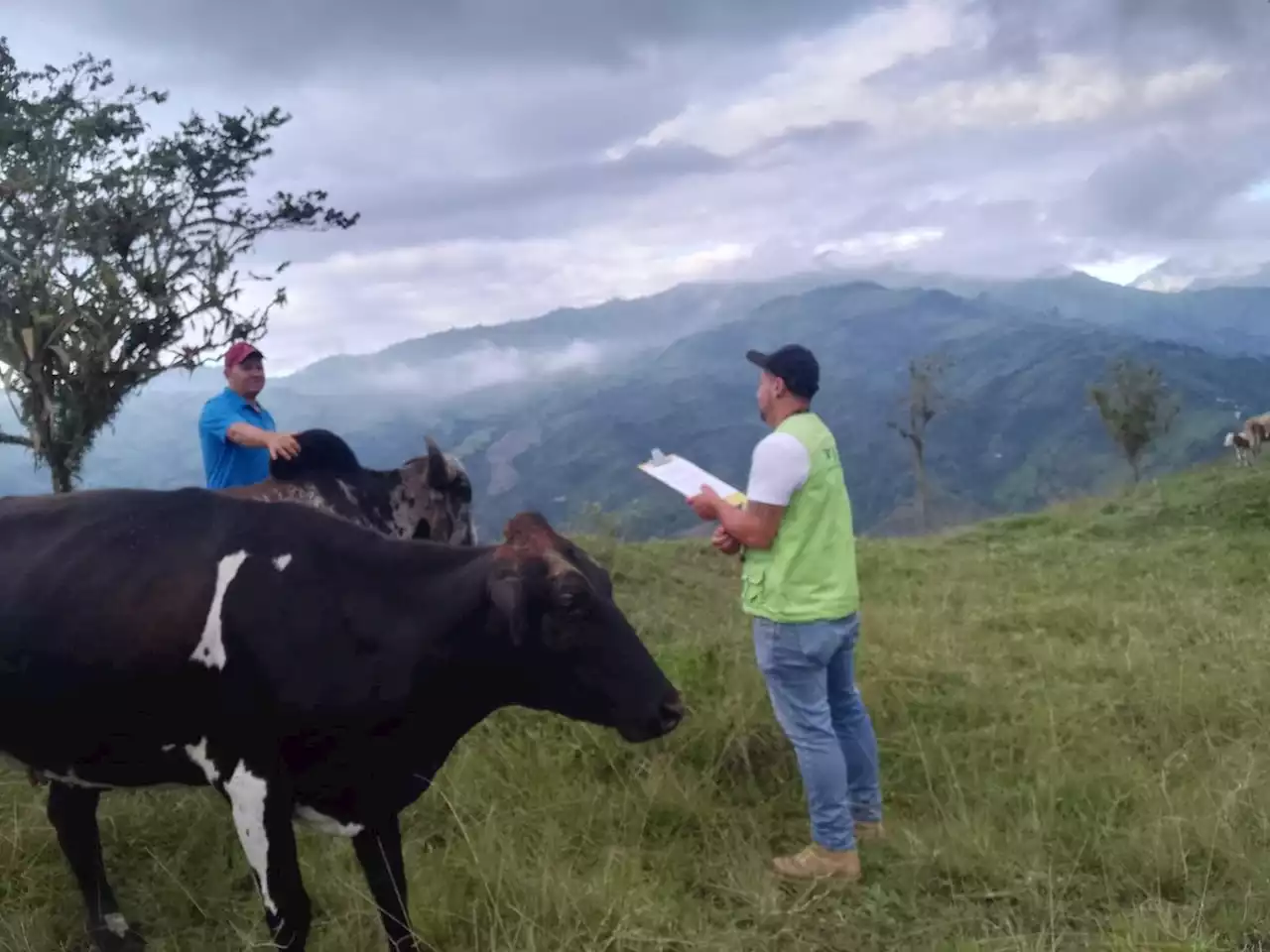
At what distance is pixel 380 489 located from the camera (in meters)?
5.13

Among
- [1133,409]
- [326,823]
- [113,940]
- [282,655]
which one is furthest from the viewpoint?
[1133,409]

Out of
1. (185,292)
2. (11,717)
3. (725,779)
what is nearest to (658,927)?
(725,779)

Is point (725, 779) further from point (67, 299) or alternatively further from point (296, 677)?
point (67, 299)

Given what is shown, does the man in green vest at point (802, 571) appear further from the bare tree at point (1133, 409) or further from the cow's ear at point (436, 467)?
the bare tree at point (1133, 409)

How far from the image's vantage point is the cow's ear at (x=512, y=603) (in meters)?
3.41

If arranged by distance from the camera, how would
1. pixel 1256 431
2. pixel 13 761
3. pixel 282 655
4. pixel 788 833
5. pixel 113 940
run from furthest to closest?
pixel 1256 431 < pixel 788 833 < pixel 113 940 < pixel 13 761 < pixel 282 655

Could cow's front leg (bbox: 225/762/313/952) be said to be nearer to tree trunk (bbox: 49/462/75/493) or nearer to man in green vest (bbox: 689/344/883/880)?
man in green vest (bbox: 689/344/883/880)

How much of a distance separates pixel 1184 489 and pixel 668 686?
17473mm

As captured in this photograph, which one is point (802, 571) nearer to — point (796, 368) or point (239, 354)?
point (796, 368)

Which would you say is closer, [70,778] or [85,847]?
[70,778]

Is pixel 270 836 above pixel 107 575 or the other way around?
the other way around

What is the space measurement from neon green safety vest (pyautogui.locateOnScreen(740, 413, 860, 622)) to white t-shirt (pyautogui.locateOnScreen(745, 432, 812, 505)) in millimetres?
62

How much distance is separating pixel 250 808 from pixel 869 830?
2.67m

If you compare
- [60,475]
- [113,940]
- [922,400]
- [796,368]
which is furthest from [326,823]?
[922,400]
